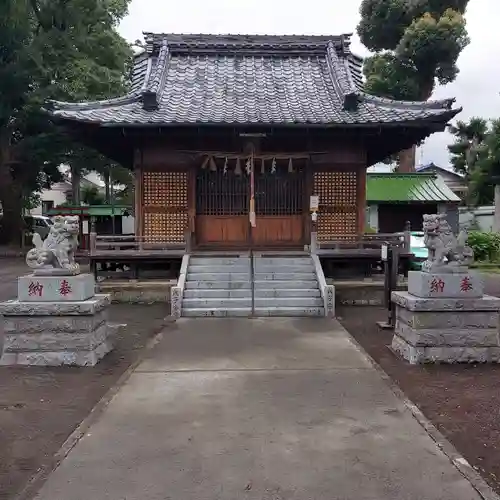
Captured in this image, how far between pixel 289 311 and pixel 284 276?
4.64ft

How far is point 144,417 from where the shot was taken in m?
4.75

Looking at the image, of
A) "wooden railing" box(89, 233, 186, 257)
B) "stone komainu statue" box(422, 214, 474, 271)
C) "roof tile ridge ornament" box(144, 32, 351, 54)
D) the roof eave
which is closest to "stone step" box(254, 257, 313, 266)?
"wooden railing" box(89, 233, 186, 257)

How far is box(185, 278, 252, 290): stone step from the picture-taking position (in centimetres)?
1106

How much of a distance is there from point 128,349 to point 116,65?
22.8 metres

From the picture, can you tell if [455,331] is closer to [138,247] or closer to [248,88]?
[138,247]

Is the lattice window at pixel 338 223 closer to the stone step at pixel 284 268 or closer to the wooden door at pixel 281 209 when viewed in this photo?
the wooden door at pixel 281 209

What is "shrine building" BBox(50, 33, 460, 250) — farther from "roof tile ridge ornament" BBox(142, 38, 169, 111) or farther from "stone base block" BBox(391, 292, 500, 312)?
"stone base block" BBox(391, 292, 500, 312)

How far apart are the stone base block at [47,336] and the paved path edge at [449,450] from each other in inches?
157

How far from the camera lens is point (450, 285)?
695 cm

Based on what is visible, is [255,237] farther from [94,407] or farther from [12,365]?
[94,407]

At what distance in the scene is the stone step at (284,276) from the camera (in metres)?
11.3

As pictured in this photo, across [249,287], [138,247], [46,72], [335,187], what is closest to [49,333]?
[249,287]

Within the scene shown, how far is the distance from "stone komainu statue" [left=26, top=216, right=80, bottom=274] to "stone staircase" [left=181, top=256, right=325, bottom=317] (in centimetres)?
345

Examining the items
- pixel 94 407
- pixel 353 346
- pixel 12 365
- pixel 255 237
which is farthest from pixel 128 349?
pixel 255 237
